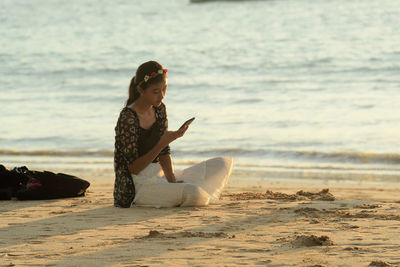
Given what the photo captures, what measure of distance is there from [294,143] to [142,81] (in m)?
4.78

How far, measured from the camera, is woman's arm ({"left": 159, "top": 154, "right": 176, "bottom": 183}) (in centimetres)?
623

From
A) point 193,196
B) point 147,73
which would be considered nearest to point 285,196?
point 193,196

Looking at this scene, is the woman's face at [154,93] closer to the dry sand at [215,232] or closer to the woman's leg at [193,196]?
the woman's leg at [193,196]

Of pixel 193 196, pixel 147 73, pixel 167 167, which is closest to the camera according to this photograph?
pixel 147 73

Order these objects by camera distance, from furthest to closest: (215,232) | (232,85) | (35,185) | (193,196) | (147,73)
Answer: (232,85)
(35,185)
(193,196)
(147,73)
(215,232)

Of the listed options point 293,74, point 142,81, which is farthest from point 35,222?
point 293,74

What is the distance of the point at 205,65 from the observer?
72.3 ft

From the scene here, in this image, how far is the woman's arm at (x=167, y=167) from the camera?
6.23 metres

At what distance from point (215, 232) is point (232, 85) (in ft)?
42.0

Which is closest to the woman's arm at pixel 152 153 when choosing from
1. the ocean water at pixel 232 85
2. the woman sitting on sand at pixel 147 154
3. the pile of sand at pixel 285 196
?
the woman sitting on sand at pixel 147 154

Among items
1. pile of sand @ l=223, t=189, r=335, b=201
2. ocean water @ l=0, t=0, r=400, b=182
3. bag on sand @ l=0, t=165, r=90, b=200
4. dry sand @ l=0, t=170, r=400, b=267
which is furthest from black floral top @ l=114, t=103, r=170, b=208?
ocean water @ l=0, t=0, r=400, b=182

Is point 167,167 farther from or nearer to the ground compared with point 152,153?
nearer to the ground

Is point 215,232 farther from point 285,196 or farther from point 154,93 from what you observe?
point 285,196

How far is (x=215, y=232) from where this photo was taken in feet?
17.0
